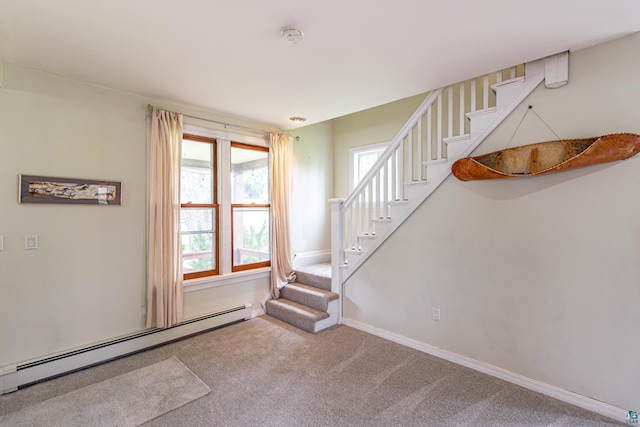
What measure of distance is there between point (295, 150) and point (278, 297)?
2.20m

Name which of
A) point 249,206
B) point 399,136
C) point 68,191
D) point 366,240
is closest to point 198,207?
point 249,206

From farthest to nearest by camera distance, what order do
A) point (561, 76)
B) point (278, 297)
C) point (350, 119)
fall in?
point (350, 119), point (278, 297), point (561, 76)

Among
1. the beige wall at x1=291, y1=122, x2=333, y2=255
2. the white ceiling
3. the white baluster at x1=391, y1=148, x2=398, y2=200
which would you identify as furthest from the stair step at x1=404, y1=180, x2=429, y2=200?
the beige wall at x1=291, y1=122, x2=333, y2=255

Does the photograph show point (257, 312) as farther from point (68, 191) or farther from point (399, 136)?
point (399, 136)

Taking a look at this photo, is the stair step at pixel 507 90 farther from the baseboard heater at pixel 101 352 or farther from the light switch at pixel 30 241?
the light switch at pixel 30 241

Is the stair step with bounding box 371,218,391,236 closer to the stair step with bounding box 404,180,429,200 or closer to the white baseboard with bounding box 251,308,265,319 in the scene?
the stair step with bounding box 404,180,429,200

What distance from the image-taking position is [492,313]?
8.71 ft

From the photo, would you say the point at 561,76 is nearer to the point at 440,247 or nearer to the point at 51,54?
the point at 440,247

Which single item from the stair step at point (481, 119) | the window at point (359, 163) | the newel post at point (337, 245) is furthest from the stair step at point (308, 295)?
the stair step at point (481, 119)

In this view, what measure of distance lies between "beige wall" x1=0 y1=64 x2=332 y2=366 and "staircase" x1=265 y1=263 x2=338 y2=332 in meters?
1.59

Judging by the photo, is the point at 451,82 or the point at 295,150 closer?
the point at 451,82

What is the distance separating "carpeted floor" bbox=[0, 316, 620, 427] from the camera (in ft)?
6.90

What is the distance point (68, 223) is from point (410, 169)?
323 cm

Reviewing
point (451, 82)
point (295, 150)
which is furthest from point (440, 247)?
point (295, 150)
